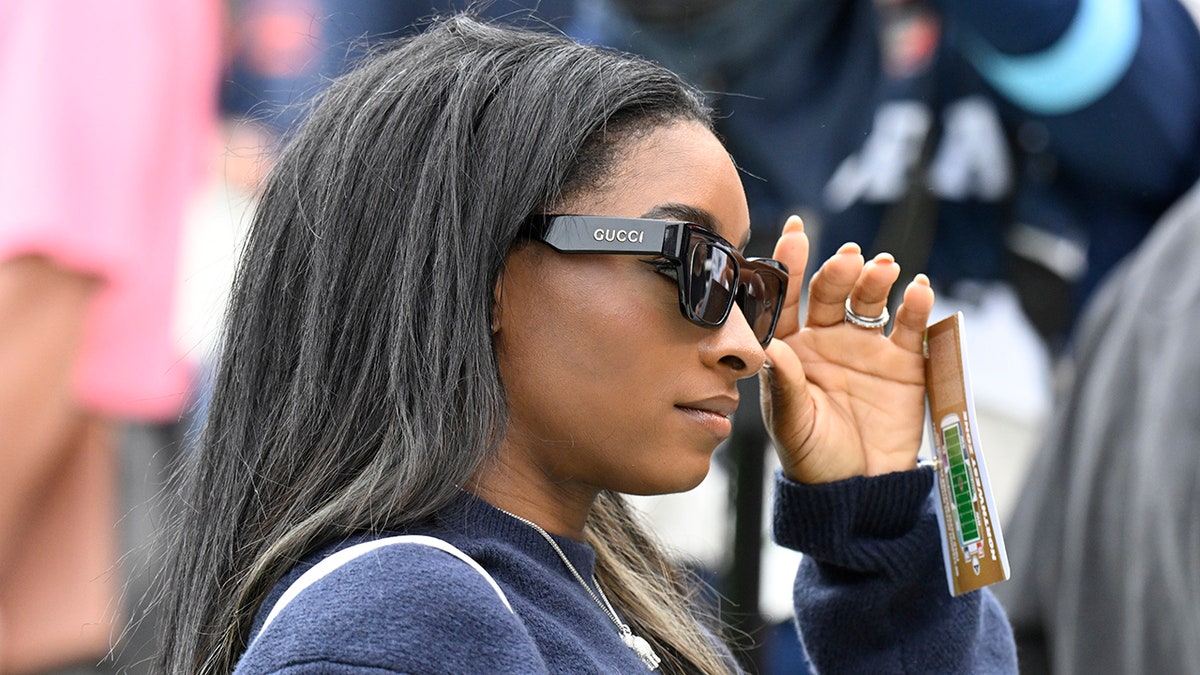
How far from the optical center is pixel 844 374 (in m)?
1.61

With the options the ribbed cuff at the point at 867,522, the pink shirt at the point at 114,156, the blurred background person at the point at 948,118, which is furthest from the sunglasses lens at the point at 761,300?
the pink shirt at the point at 114,156

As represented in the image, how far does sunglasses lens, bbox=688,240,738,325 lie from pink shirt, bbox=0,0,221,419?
1.19 metres

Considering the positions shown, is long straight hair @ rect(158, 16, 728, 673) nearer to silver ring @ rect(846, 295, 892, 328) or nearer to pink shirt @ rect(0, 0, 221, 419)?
silver ring @ rect(846, 295, 892, 328)

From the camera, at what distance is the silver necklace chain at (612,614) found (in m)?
1.22

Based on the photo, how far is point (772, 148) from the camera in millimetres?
2402

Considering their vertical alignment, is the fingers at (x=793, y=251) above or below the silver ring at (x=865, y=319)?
above

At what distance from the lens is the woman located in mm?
1115

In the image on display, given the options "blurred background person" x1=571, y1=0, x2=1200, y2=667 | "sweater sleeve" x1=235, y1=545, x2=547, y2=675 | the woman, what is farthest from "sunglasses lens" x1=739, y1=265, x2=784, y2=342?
"blurred background person" x1=571, y1=0, x2=1200, y2=667

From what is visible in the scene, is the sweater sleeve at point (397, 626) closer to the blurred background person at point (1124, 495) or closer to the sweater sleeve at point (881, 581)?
the sweater sleeve at point (881, 581)

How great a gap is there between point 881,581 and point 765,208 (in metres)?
1.12

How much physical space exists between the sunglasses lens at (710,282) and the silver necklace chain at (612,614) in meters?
0.25

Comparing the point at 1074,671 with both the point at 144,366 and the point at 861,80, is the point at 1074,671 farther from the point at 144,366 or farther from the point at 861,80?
the point at 144,366

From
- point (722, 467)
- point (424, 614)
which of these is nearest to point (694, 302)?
point (424, 614)

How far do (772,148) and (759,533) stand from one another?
30.6 inches
